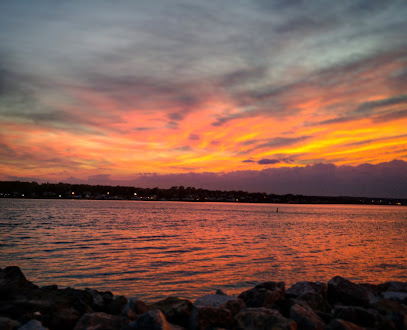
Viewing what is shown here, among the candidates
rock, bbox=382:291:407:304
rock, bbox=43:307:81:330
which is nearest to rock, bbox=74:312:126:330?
rock, bbox=43:307:81:330

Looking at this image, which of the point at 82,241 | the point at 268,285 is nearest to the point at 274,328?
the point at 268,285

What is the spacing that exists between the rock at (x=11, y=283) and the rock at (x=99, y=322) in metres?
4.52

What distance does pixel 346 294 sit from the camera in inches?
512

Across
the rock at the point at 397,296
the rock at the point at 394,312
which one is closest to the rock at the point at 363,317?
the rock at the point at 394,312

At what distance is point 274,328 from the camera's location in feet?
28.9

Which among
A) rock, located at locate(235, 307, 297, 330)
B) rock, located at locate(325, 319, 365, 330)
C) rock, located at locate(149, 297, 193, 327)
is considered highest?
rock, located at locate(325, 319, 365, 330)

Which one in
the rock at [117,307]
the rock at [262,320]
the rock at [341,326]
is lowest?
the rock at [117,307]

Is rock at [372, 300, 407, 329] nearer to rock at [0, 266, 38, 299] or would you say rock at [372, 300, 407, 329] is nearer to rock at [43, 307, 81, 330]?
rock at [43, 307, 81, 330]

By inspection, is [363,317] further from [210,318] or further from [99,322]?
[99,322]

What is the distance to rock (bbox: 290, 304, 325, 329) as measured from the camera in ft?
30.5

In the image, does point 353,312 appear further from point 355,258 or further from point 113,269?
point 355,258

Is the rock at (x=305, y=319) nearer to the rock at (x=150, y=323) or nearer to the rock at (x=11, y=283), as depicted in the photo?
the rock at (x=150, y=323)

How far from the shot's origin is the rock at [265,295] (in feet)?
39.4

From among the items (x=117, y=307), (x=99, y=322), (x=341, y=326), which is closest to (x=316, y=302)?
(x=341, y=326)
